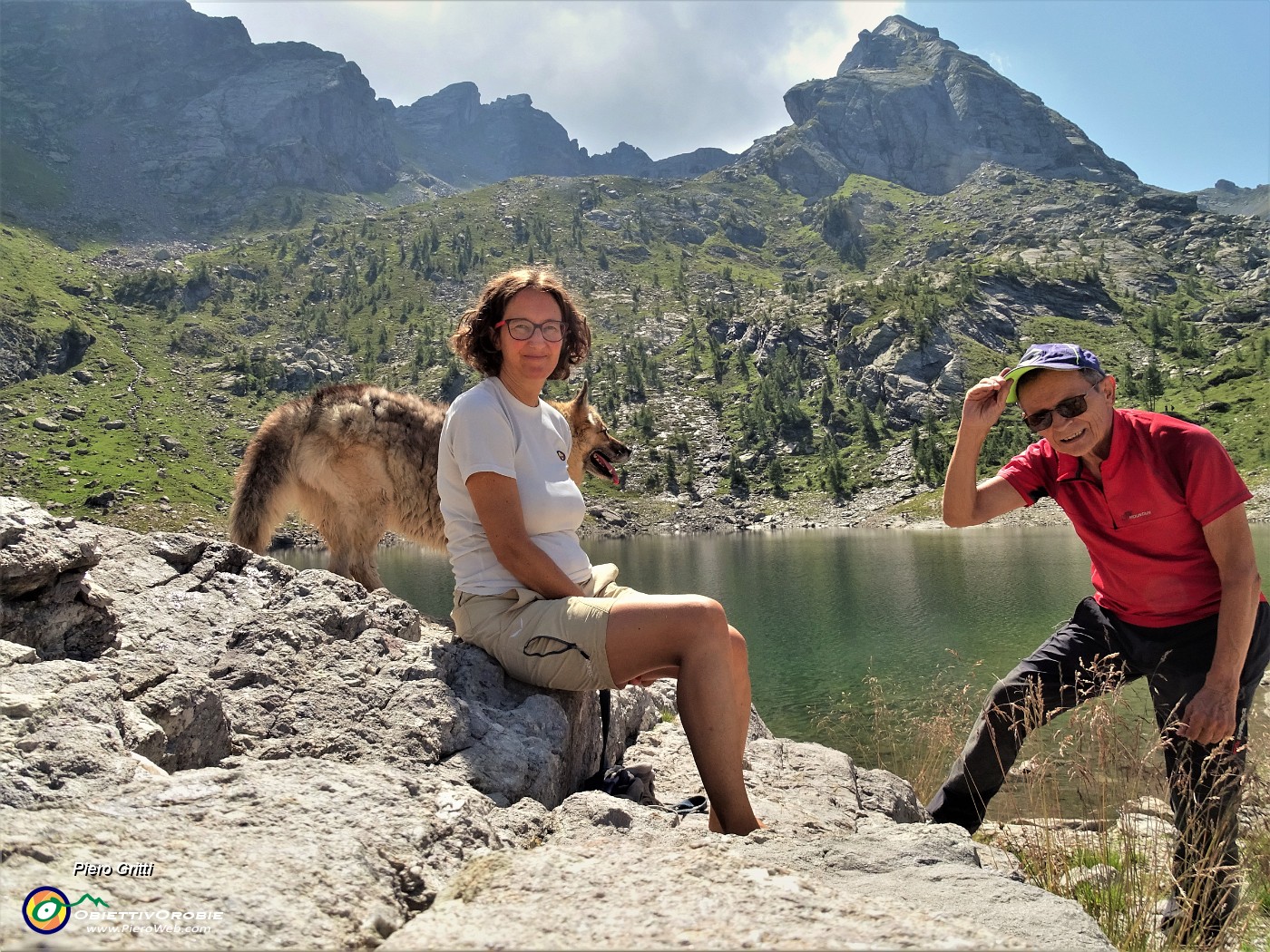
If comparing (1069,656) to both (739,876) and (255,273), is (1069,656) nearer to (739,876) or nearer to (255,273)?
(739,876)

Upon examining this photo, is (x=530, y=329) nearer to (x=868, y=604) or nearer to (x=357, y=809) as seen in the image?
(x=357, y=809)

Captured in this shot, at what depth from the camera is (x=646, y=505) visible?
131000mm

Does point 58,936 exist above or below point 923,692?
above

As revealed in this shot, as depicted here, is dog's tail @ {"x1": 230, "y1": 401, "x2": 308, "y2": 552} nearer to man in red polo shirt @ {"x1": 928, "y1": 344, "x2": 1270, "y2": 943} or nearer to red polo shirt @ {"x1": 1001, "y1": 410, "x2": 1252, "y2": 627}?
man in red polo shirt @ {"x1": 928, "y1": 344, "x2": 1270, "y2": 943}

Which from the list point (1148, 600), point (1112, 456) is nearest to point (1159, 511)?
point (1112, 456)

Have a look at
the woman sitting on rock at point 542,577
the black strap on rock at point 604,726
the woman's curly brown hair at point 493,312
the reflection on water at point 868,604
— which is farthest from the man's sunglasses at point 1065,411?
the black strap on rock at point 604,726

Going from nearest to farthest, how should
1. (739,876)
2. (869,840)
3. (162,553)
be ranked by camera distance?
(739,876), (869,840), (162,553)

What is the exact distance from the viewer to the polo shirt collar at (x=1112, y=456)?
5.00 m

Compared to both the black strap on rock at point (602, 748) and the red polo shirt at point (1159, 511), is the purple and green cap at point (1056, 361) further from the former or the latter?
the black strap on rock at point (602, 748)

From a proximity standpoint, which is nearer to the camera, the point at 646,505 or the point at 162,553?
the point at 162,553

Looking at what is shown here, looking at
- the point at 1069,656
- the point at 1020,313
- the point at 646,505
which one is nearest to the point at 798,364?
the point at 1020,313

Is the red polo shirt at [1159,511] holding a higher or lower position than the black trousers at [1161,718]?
higher

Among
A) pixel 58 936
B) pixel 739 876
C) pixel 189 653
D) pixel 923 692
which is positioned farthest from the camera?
pixel 923 692

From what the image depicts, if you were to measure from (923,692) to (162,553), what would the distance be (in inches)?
689
